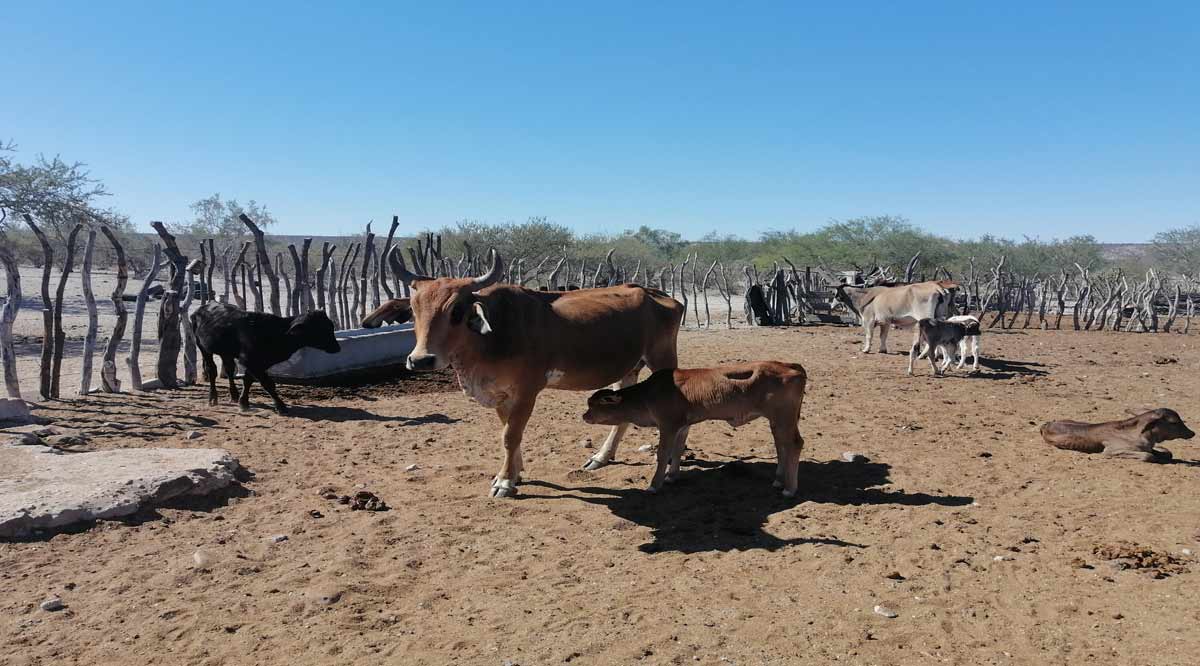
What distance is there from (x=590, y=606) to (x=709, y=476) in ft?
8.99

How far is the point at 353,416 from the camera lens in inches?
357

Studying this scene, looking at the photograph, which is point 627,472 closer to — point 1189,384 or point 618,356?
point 618,356

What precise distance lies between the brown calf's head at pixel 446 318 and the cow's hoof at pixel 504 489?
114 cm

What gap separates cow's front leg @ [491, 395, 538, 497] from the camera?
20.2ft

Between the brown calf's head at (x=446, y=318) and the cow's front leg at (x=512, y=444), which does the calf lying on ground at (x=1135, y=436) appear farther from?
the brown calf's head at (x=446, y=318)

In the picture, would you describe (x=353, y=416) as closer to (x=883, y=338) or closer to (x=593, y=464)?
(x=593, y=464)

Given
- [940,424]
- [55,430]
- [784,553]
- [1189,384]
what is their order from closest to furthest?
1. [784,553]
2. [55,430]
3. [940,424]
4. [1189,384]

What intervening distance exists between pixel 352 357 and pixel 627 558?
7.85 metres

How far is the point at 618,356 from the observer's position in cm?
677

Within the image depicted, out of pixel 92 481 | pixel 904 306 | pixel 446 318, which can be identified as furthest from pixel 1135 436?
pixel 904 306

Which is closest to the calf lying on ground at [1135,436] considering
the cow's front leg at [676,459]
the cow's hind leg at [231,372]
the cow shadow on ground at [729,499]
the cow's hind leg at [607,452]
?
the cow shadow on ground at [729,499]

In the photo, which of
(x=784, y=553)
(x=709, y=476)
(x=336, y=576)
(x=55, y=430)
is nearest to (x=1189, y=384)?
(x=709, y=476)

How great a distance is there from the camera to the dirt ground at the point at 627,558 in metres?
3.75

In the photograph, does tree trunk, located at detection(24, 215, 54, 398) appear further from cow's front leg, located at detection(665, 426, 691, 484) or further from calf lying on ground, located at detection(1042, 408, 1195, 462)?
calf lying on ground, located at detection(1042, 408, 1195, 462)
